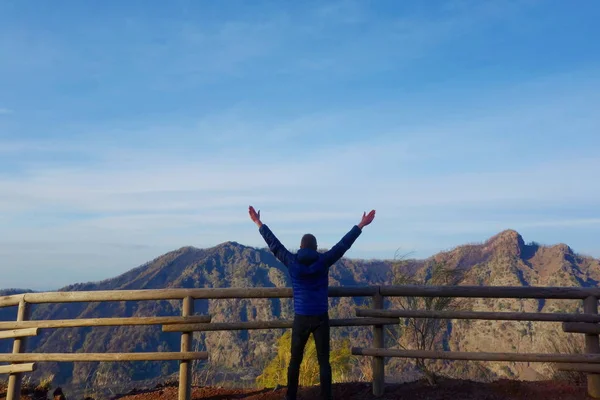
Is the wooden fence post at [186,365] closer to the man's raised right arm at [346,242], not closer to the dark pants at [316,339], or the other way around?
the dark pants at [316,339]

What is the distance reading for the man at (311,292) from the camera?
19.9 ft

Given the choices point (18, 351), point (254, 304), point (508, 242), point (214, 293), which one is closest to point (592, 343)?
point (214, 293)

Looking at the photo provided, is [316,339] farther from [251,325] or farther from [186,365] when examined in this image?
[186,365]

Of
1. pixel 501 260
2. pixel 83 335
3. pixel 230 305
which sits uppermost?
pixel 501 260

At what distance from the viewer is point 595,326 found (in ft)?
22.8

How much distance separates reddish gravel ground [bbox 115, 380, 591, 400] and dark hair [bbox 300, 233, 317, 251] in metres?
2.34

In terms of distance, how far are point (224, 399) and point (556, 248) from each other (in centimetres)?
6240

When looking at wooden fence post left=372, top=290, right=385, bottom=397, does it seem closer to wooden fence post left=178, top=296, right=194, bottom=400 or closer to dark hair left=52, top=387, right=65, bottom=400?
wooden fence post left=178, top=296, right=194, bottom=400

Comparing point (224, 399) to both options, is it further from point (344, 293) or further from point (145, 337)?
point (145, 337)

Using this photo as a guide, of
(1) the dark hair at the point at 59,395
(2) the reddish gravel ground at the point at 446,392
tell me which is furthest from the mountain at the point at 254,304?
(2) the reddish gravel ground at the point at 446,392

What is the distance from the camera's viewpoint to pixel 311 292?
612cm

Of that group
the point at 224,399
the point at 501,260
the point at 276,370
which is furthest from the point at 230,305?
the point at 224,399

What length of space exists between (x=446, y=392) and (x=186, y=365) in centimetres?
371

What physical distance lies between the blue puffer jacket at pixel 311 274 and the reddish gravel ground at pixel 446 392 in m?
1.74
